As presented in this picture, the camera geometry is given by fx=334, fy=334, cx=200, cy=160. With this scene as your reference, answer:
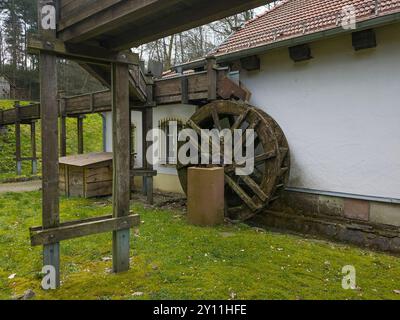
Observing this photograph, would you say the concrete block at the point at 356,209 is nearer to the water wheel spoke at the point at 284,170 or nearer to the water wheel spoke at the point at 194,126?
the water wheel spoke at the point at 284,170

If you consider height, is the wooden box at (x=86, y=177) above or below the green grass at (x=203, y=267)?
above

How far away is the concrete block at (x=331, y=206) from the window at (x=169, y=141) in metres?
4.20

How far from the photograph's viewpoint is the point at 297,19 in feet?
22.9

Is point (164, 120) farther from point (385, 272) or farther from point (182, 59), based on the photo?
point (182, 59)

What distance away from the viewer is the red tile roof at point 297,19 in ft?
17.7

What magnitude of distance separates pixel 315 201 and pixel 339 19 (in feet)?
10.5

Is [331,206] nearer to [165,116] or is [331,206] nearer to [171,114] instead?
[171,114]

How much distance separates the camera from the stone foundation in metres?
5.18

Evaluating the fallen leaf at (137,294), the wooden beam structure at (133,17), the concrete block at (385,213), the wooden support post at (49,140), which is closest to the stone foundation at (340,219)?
the concrete block at (385,213)

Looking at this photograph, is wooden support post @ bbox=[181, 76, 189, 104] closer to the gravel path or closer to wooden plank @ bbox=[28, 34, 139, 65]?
wooden plank @ bbox=[28, 34, 139, 65]

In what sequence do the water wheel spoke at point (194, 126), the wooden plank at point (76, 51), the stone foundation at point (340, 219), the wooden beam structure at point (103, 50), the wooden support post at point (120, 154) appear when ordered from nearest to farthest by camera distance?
the wooden beam structure at point (103, 50) → the wooden plank at point (76, 51) → the wooden support post at point (120, 154) → the stone foundation at point (340, 219) → the water wheel spoke at point (194, 126)

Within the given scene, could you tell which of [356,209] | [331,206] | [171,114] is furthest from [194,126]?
[356,209]

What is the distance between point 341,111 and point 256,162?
1.72 m
